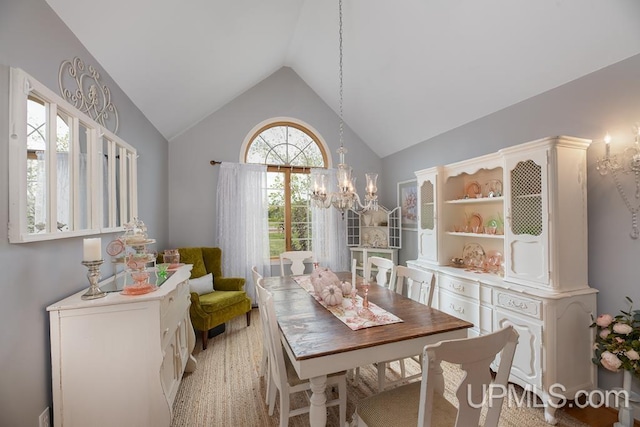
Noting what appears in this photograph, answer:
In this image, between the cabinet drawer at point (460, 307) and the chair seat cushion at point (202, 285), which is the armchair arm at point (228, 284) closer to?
the chair seat cushion at point (202, 285)

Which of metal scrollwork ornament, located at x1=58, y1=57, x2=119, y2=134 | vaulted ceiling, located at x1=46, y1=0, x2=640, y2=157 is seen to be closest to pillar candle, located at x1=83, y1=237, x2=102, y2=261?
metal scrollwork ornament, located at x1=58, y1=57, x2=119, y2=134

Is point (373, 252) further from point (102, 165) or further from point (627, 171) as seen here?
point (102, 165)

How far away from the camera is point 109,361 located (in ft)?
Answer: 4.57

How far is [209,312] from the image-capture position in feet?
9.19

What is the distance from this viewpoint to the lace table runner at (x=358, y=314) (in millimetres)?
1571

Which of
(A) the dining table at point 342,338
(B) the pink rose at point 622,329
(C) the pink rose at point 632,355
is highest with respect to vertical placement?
(A) the dining table at point 342,338

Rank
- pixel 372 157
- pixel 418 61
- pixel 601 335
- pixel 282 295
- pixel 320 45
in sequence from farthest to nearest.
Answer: pixel 372 157 < pixel 320 45 < pixel 418 61 < pixel 282 295 < pixel 601 335

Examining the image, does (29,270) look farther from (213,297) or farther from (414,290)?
(414,290)

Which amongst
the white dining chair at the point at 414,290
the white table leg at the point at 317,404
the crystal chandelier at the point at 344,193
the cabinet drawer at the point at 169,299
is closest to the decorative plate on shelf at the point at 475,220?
the white dining chair at the point at 414,290

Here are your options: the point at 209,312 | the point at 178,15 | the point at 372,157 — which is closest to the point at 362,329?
the point at 209,312

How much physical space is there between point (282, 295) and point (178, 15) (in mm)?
2217

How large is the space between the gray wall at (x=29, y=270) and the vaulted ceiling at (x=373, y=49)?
0.21 meters

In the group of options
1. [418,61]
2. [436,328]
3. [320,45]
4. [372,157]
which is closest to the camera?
[436,328]

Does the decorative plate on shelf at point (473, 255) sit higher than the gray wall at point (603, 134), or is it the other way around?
the gray wall at point (603, 134)
